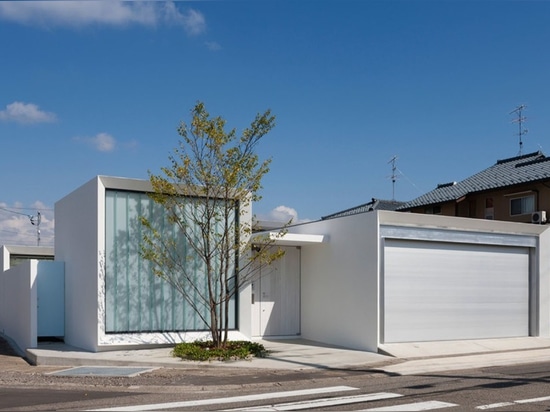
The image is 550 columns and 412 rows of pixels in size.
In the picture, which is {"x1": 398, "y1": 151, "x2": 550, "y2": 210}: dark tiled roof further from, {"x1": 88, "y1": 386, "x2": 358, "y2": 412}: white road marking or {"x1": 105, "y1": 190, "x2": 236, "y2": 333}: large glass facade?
{"x1": 88, "y1": 386, "x2": 358, "y2": 412}: white road marking

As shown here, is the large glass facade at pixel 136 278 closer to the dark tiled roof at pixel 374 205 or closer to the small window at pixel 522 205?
the small window at pixel 522 205

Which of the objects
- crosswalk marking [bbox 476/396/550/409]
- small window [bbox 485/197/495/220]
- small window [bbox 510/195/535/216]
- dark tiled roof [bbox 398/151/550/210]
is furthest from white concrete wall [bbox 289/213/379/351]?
small window [bbox 485/197/495/220]

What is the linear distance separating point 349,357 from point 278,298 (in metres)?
4.14

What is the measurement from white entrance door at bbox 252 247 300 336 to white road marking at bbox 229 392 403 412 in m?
7.76

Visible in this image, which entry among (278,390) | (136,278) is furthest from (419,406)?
(136,278)

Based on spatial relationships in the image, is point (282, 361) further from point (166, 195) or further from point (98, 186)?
point (98, 186)

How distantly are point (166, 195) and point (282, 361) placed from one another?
4779 mm

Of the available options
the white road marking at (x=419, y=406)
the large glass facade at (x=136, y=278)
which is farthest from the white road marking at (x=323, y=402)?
the large glass facade at (x=136, y=278)

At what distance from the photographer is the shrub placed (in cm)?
1292

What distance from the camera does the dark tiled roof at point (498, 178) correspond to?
25.2 m

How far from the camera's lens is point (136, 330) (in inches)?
563

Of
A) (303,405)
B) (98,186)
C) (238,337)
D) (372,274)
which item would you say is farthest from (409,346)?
(98,186)

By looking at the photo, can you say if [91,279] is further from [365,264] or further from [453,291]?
[453,291]

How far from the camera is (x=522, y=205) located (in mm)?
25172
